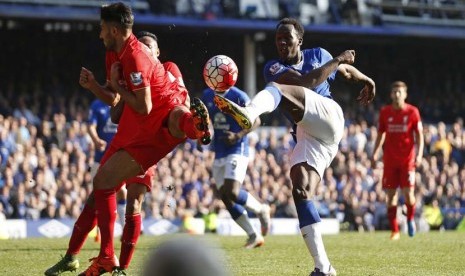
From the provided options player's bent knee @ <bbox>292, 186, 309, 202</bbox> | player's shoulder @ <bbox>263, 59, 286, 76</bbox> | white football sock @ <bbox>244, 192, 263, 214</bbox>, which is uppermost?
Result: player's shoulder @ <bbox>263, 59, 286, 76</bbox>

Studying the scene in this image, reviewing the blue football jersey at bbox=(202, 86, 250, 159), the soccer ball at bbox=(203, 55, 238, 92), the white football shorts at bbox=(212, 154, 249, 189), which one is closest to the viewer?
the soccer ball at bbox=(203, 55, 238, 92)

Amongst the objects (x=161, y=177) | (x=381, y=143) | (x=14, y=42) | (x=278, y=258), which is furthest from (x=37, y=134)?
(x=278, y=258)

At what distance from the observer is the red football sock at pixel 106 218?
8.85 meters

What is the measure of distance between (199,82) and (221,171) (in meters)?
16.8

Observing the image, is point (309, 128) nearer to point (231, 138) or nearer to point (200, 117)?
point (200, 117)

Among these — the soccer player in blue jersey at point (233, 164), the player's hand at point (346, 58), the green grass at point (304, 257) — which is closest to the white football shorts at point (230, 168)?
the soccer player in blue jersey at point (233, 164)

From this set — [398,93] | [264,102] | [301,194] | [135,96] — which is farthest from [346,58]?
[398,93]

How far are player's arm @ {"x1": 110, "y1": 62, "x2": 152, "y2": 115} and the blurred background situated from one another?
1120 centimetres

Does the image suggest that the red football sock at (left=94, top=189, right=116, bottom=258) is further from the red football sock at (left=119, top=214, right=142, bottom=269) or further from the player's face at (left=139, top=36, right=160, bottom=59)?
the player's face at (left=139, top=36, right=160, bottom=59)

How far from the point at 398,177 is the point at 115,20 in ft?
33.8

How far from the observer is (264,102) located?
26.9 feet

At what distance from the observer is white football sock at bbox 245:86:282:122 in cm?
800

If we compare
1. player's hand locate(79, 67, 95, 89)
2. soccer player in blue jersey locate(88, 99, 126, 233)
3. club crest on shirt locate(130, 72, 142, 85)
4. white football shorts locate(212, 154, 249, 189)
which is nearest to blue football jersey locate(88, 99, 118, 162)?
soccer player in blue jersey locate(88, 99, 126, 233)

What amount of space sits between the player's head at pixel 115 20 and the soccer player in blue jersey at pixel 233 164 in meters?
6.11
